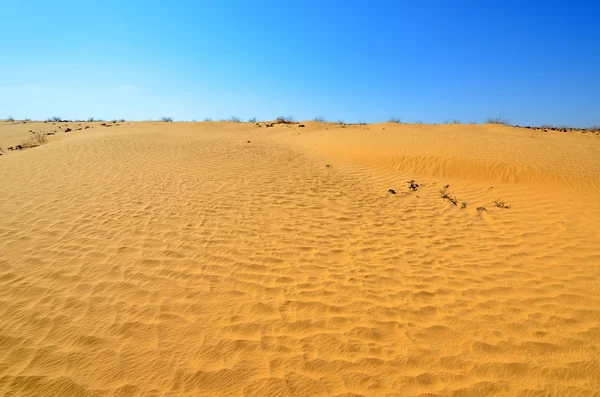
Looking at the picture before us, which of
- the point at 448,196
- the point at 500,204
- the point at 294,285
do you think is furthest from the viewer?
the point at 448,196

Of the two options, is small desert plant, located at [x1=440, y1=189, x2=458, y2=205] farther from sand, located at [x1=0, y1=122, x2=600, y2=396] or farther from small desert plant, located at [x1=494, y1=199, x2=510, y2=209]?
small desert plant, located at [x1=494, y1=199, x2=510, y2=209]

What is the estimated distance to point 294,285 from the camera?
14.4 feet

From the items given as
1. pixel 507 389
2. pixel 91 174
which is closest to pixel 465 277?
pixel 507 389

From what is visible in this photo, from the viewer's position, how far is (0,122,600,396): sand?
298 cm

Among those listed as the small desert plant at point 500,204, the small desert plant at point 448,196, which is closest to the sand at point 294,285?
the small desert plant at point 500,204

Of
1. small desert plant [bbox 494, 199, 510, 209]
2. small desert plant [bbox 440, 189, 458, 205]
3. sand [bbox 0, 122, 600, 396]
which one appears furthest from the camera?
small desert plant [bbox 440, 189, 458, 205]

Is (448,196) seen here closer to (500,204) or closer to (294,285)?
(500,204)

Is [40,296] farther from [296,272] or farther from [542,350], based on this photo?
[542,350]

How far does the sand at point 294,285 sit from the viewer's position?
298cm

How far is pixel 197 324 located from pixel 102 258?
2269 millimetres

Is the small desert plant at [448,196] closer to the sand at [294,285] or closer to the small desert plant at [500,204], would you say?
the sand at [294,285]

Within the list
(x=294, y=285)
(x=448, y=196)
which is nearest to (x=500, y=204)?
(x=448, y=196)

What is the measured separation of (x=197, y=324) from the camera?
3561 millimetres

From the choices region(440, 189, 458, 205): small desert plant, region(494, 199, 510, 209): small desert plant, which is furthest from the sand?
region(440, 189, 458, 205): small desert plant
